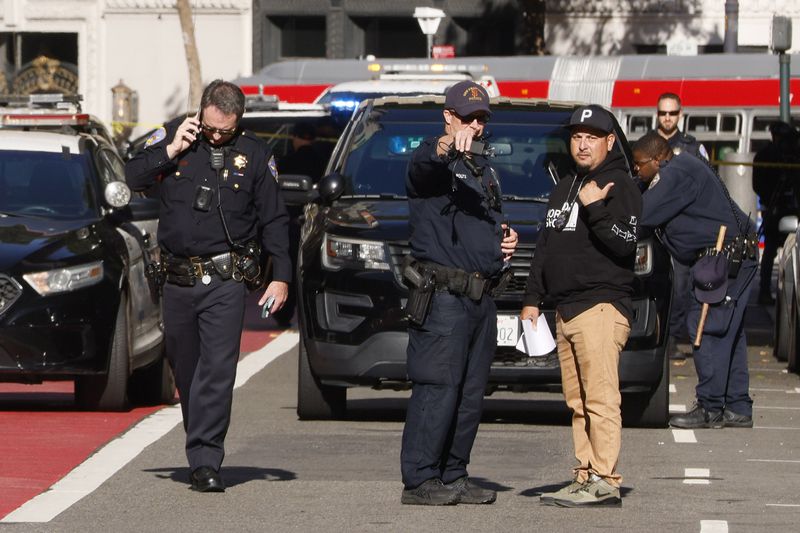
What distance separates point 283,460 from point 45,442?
1.42 metres

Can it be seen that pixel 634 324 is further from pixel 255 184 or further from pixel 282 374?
pixel 282 374

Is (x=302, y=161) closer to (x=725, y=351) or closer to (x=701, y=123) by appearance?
(x=725, y=351)

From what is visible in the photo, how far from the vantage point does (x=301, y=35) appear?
142 feet

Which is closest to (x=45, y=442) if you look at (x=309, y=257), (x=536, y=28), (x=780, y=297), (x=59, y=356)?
(x=59, y=356)

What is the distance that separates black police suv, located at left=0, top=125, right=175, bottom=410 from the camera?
476 inches

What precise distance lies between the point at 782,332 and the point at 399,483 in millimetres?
7952

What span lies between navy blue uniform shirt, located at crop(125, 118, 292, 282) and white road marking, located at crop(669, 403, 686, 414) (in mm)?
4455

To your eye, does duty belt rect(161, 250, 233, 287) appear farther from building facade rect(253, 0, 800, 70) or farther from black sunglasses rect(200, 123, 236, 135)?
building facade rect(253, 0, 800, 70)

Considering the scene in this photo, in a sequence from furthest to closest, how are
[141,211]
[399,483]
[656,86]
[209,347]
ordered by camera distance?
1. [656,86]
2. [141,211]
3. [399,483]
4. [209,347]

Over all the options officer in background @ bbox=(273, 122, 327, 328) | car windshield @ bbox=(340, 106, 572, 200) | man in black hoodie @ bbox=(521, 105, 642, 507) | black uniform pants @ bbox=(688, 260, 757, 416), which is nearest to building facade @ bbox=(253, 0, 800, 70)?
officer in background @ bbox=(273, 122, 327, 328)

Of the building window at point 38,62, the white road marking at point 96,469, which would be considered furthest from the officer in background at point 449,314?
the building window at point 38,62

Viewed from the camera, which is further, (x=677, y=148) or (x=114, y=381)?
(x=677, y=148)

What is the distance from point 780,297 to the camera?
17031 mm

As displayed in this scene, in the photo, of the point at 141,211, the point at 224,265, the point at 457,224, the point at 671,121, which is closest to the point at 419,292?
the point at 457,224
